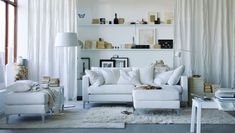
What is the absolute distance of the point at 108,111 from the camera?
20.0 feet

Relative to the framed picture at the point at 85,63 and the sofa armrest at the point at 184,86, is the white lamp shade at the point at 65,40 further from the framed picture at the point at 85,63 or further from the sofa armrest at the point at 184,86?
the sofa armrest at the point at 184,86

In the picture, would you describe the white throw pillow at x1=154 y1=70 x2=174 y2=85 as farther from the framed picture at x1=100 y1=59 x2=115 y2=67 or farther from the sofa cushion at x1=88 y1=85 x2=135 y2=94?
the framed picture at x1=100 y1=59 x2=115 y2=67

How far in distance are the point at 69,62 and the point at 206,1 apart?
3.67 metres

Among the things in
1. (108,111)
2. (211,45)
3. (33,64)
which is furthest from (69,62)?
(211,45)

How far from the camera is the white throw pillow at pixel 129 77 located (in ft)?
23.1

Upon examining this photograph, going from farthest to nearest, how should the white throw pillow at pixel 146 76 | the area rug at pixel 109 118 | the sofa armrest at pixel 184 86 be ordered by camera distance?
the white throw pillow at pixel 146 76 → the sofa armrest at pixel 184 86 → the area rug at pixel 109 118

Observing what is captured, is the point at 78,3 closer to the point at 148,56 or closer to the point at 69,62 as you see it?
the point at 69,62

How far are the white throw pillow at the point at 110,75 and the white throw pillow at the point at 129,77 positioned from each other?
0.09 meters

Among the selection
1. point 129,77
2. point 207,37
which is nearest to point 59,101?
point 129,77

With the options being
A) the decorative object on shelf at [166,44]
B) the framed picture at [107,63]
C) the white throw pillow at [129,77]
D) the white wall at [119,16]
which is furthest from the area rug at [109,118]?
the white wall at [119,16]

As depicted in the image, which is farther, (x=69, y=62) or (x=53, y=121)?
(x=69, y=62)

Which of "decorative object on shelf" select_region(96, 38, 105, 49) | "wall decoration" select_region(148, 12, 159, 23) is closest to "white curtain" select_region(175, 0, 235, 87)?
"wall decoration" select_region(148, 12, 159, 23)

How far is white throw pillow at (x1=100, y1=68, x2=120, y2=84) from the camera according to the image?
708 cm

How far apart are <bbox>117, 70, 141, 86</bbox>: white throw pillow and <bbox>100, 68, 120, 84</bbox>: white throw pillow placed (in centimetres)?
9
